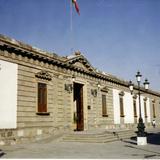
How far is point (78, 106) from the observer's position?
21719 millimetres

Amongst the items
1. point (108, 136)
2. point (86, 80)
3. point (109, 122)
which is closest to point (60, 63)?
point (86, 80)

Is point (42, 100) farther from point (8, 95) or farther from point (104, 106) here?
point (104, 106)

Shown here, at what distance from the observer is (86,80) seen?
73.1 feet

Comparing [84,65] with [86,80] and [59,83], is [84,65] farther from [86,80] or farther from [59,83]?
[59,83]

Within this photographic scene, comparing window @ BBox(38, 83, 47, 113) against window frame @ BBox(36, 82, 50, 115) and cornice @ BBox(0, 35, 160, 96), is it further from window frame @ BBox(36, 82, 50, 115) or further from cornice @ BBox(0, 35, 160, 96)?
cornice @ BBox(0, 35, 160, 96)

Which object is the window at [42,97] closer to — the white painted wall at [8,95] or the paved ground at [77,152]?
the paved ground at [77,152]

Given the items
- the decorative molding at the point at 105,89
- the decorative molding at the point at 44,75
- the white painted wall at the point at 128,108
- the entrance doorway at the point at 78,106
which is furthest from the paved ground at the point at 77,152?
the white painted wall at the point at 128,108

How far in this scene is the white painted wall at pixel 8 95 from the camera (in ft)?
46.3

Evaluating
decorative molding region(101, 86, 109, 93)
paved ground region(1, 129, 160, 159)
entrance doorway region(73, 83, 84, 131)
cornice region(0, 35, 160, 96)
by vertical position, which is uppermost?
cornice region(0, 35, 160, 96)

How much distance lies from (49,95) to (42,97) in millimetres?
708

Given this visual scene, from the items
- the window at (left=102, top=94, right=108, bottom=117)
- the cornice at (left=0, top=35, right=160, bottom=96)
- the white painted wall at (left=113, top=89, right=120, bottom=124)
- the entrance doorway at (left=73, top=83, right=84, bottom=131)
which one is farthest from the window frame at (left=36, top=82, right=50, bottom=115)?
the white painted wall at (left=113, top=89, right=120, bottom=124)

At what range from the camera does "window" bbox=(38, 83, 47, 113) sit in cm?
1684

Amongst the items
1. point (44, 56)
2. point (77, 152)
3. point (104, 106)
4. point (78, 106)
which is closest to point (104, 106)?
point (104, 106)

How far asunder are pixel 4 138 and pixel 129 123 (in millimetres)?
18011
